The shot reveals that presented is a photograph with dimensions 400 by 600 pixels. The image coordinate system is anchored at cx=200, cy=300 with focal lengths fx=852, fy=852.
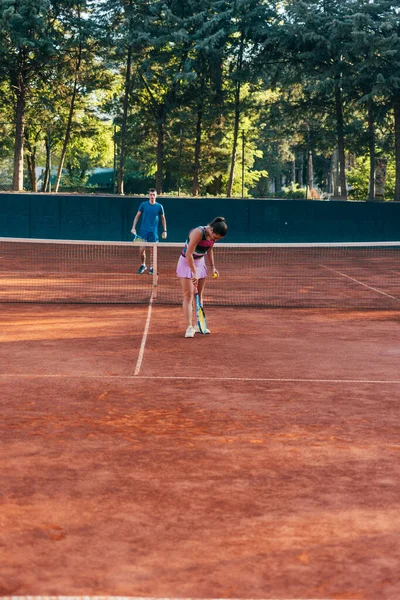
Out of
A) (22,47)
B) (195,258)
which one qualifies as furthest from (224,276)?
(22,47)

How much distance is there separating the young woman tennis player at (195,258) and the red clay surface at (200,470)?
Result: 688mm

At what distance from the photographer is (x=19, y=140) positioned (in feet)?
153

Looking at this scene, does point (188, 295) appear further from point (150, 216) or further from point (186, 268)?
point (150, 216)

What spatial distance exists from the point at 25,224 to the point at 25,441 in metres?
28.2

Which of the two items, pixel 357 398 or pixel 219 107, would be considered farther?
pixel 219 107

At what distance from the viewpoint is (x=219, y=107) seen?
4794 cm

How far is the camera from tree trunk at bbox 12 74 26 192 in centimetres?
4647

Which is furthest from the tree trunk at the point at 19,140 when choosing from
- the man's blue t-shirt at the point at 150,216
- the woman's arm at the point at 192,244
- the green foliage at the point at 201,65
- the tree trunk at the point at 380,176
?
the woman's arm at the point at 192,244

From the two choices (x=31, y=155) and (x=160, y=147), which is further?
(x=31, y=155)

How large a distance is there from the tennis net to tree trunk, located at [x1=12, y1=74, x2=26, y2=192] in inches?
443

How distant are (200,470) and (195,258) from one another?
6054 mm

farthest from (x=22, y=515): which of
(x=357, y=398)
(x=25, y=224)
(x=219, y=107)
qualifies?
(x=219, y=107)

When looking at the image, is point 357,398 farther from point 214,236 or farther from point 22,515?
point 22,515

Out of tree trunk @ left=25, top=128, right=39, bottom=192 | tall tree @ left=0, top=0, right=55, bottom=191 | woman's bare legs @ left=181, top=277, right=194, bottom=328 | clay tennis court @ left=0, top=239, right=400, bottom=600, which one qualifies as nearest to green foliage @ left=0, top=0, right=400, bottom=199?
tall tree @ left=0, top=0, right=55, bottom=191
